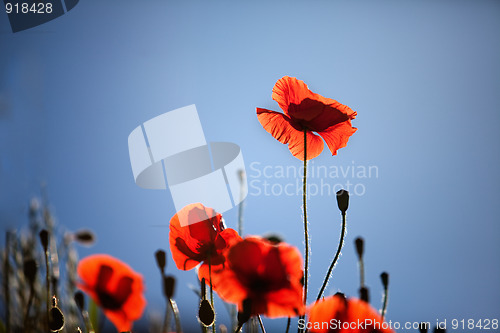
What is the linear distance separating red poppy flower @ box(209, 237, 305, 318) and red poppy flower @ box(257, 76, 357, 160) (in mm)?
208

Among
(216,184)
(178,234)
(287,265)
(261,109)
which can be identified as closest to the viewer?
(287,265)

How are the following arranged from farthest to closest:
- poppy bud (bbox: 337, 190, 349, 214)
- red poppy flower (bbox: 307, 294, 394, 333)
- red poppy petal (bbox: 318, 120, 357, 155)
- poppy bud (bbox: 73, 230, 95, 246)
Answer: poppy bud (bbox: 73, 230, 95, 246) → red poppy petal (bbox: 318, 120, 357, 155) → poppy bud (bbox: 337, 190, 349, 214) → red poppy flower (bbox: 307, 294, 394, 333)

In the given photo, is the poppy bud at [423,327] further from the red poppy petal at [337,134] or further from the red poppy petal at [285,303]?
the red poppy petal at [337,134]

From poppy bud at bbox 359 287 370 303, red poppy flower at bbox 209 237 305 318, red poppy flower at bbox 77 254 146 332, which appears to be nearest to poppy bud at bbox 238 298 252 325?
red poppy flower at bbox 209 237 305 318

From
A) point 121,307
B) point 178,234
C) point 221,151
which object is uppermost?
point 221,151

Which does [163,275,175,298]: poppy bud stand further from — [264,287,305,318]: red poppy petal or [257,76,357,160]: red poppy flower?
[257,76,357,160]: red poppy flower

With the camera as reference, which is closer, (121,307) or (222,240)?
(222,240)

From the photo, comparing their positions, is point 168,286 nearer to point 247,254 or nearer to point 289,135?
point 247,254

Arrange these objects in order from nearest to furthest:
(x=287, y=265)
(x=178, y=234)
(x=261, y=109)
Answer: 1. (x=287, y=265)
2. (x=178, y=234)
3. (x=261, y=109)

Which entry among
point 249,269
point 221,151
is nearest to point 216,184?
point 221,151

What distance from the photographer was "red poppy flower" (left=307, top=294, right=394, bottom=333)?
0.33 meters

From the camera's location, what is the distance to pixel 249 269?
1.19 feet

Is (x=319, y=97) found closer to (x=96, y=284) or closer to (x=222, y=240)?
(x=222, y=240)

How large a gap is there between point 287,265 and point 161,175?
386mm
